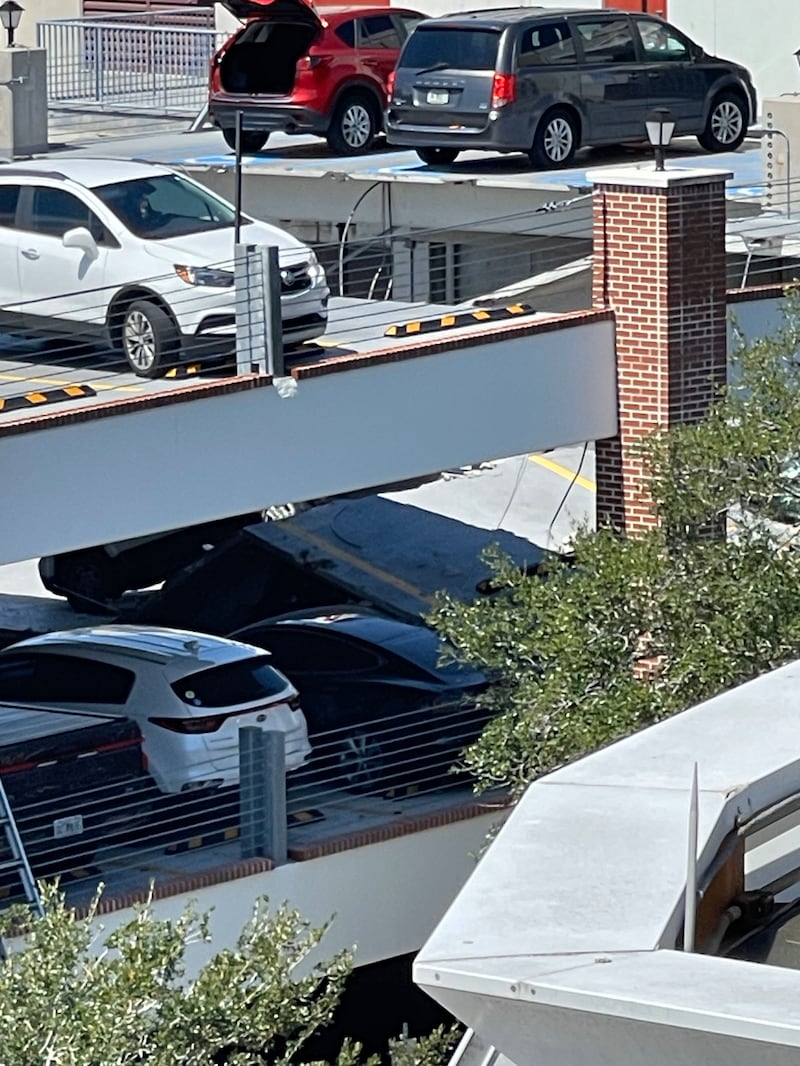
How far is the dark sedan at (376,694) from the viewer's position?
16047mm

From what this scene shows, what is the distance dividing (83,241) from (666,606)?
7015 mm

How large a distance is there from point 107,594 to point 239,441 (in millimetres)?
9175

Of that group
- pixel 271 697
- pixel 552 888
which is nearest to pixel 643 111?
pixel 271 697

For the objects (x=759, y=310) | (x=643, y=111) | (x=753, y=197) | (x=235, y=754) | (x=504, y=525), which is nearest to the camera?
(x=235, y=754)

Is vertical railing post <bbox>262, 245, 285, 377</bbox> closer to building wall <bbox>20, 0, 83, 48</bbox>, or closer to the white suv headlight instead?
the white suv headlight

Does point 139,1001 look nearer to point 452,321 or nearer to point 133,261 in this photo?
point 452,321

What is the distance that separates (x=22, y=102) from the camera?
103ft

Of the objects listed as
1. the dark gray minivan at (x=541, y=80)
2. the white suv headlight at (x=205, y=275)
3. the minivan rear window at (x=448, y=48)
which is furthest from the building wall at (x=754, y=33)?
the white suv headlight at (x=205, y=275)

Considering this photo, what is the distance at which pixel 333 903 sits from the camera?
14.7 meters

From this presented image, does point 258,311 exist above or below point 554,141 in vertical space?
below

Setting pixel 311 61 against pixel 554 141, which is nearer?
pixel 554 141

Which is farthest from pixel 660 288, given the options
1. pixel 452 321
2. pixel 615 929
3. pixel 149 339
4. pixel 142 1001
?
pixel 615 929

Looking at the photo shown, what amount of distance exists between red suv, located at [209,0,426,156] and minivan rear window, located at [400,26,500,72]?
1.64 metres

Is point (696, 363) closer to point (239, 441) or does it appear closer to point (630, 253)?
point (630, 253)
